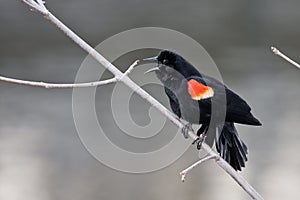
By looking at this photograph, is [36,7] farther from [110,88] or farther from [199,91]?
[110,88]

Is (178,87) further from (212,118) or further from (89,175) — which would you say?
(89,175)

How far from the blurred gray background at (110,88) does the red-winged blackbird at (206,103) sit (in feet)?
4.20

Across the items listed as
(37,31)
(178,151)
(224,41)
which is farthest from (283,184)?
(37,31)

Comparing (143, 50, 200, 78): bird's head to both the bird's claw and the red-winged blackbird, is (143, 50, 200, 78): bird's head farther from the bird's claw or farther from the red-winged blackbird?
the bird's claw

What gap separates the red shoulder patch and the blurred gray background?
Result: 1.33 metres

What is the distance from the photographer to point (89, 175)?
2938 millimetres

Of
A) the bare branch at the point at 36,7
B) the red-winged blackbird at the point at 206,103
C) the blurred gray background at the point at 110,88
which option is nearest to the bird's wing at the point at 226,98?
the red-winged blackbird at the point at 206,103

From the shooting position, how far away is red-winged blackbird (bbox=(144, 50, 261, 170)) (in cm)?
154

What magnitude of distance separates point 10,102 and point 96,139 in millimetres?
480

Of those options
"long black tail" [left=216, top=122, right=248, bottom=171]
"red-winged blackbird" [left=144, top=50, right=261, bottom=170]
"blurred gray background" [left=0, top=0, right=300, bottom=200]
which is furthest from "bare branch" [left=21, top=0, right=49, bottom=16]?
"blurred gray background" [left=0, top=0, right=300, bottom=200]

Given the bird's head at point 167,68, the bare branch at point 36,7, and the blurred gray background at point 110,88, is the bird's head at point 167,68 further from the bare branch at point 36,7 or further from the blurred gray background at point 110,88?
the blurred gray background at point 110,88

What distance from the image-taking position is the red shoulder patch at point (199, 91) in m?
1.54

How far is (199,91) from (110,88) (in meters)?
1.69

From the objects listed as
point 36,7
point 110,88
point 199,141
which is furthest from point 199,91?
point 110,88
